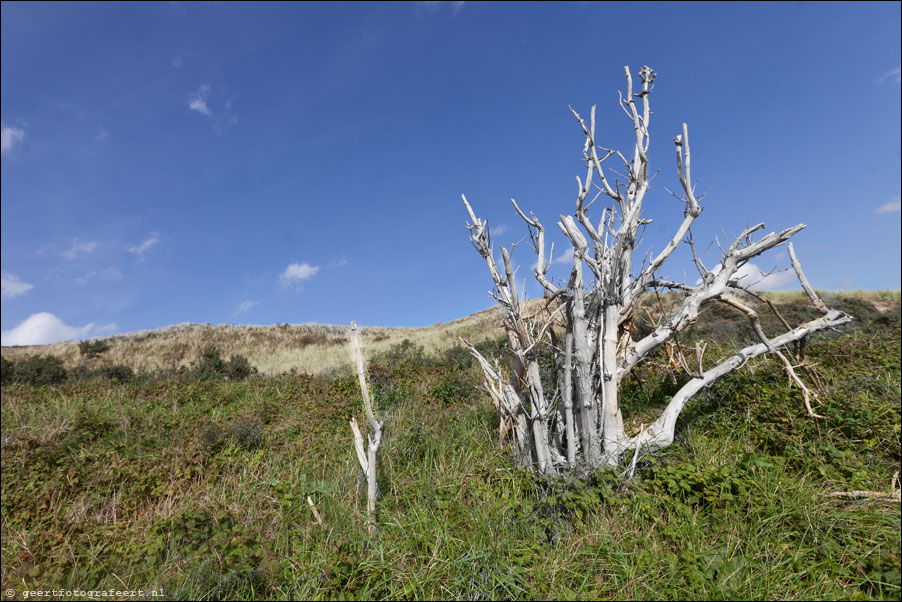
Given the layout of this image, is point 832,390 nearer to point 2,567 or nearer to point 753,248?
point 753,248

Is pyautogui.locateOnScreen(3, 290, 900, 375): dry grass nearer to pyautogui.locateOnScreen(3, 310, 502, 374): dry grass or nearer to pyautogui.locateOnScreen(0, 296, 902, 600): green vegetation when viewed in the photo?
pyautogui.locateOnScreen(3, 310, 502, 374): dry grass

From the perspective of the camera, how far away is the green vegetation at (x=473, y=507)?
304cm

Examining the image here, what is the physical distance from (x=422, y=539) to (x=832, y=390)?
209 inches

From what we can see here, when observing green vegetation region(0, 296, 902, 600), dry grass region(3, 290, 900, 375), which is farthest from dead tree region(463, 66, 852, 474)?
dry grass region(3, 290, 900, 375)

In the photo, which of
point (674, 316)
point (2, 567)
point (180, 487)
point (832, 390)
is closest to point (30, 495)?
point (2, 567)

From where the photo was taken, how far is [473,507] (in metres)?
3.83

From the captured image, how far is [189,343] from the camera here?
22.0 m

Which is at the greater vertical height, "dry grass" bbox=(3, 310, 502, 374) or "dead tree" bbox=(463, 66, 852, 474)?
"dry grass" bbox=(3, 310, 502, 374)

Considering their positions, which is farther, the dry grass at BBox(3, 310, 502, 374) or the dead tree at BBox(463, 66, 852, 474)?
the dry grass at BBox(3, 310, 502, 374)

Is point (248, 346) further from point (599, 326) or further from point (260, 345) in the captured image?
point (599, 326)

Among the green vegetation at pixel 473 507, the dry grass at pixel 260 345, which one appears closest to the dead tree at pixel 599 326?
the green vegetation at pixel 473 507

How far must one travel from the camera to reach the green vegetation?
3037 mm

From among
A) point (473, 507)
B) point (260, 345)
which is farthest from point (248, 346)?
point (473, 507)

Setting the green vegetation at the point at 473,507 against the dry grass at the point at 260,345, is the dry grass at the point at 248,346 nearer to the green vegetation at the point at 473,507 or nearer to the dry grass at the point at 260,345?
the dry grass at the point at 260,345
